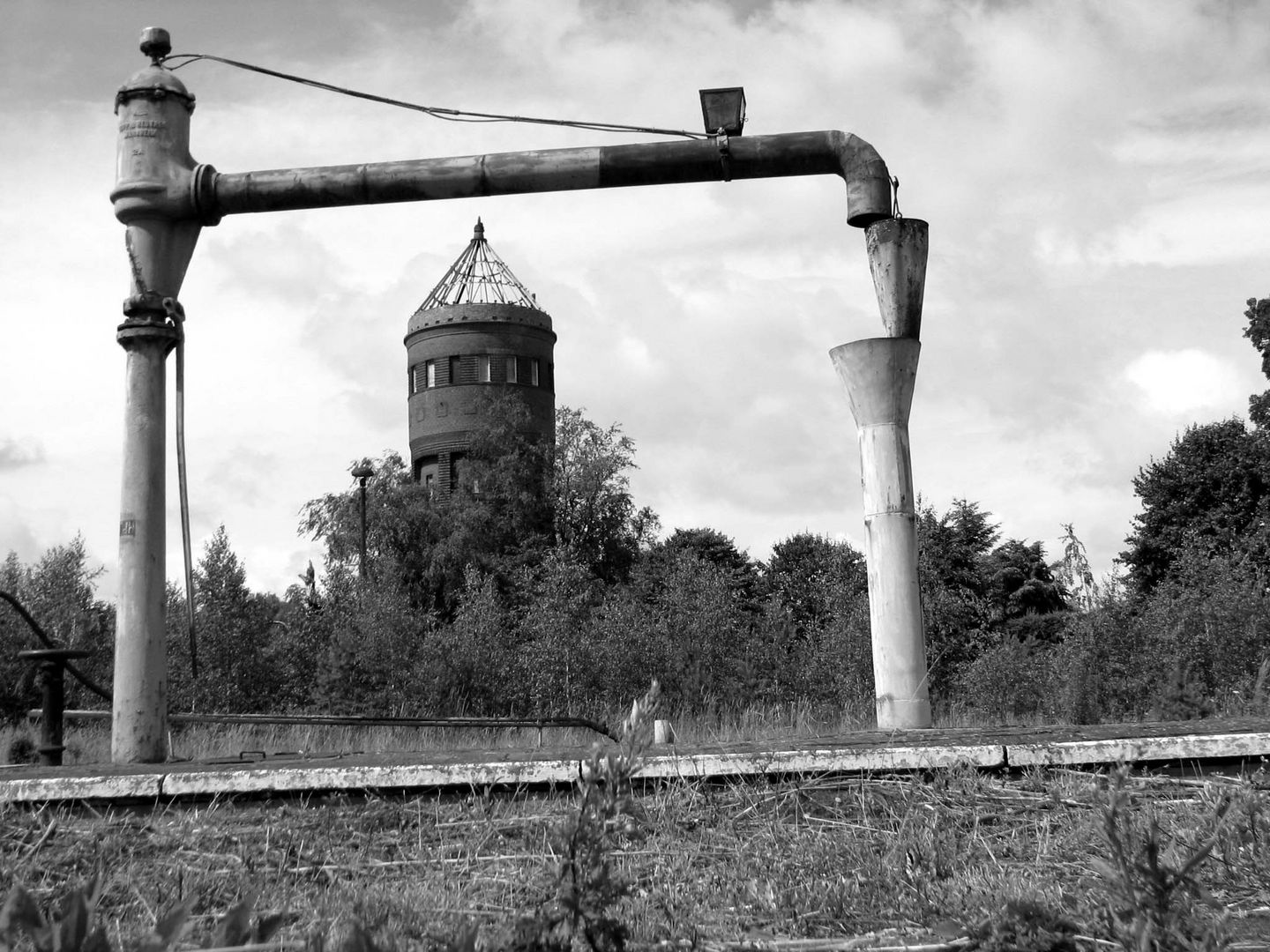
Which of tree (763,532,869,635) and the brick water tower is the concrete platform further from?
the brick water tower

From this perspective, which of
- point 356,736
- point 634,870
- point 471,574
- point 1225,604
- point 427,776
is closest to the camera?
point 634,870

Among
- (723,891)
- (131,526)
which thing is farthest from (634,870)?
(131,526)

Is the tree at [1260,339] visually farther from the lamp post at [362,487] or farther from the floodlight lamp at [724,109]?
the floodlight lamp at [724,109]

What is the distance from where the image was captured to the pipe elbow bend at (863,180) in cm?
701

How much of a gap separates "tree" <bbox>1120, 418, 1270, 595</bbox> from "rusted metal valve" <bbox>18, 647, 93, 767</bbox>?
115 ft

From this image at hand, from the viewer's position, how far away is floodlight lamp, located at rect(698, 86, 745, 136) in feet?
24.1

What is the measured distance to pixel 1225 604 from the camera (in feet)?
65.1

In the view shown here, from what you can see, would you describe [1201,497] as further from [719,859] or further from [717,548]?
[719,859]

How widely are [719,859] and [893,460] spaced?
3.45 meters

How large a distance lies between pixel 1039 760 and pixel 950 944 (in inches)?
69.1

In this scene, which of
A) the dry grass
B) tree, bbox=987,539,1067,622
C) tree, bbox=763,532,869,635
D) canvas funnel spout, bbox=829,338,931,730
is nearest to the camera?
the dry grass

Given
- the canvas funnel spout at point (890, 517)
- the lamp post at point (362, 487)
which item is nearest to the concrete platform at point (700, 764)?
the canvas funnel spout at point (890, 517)

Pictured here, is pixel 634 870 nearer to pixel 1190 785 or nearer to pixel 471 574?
pixel 1190 785

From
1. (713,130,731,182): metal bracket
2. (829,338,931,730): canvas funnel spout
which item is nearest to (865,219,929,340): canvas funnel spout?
(829,338,931,730): canvas funnel spout
